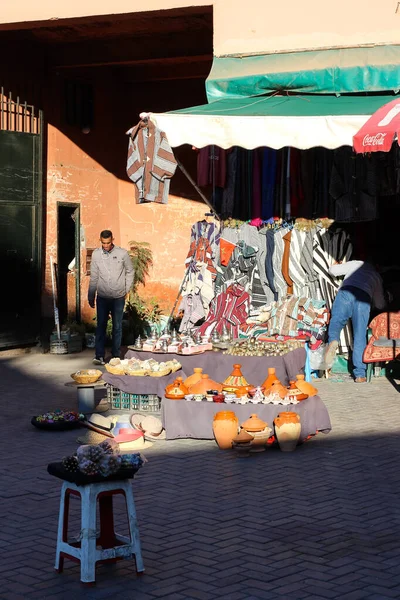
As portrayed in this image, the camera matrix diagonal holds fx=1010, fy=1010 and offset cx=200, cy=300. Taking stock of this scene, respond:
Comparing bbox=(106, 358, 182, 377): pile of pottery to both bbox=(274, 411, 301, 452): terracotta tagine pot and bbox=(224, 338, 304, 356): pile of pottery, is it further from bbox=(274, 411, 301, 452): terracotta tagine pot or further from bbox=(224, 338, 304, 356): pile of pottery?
bbox=(274, 411, 301, 452): terracotta tagine pot

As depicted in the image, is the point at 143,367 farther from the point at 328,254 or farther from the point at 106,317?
the point at 328,254

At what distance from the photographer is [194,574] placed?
17.9ft

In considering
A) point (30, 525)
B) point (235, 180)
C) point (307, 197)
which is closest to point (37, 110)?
point (235, 180)

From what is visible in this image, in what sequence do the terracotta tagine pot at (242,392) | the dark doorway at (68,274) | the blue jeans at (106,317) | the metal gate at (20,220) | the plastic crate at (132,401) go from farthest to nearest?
1. the dark doorway at (68,274)
2. the metal gate at (20,220)
3. the blue jeans at (106,317)
4. the plastic crate at (132,401)
5. the terracotta tagine pot at (242,392)

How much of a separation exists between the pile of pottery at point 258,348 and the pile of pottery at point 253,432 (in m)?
2.08

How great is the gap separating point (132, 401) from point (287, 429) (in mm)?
2309

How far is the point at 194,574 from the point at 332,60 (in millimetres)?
8491

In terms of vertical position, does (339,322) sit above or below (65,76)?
below

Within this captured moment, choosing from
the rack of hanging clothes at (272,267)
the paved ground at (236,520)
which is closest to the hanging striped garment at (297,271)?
the rack of hanging clothes at (272,267)

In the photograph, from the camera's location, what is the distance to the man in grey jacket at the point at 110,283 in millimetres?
12977

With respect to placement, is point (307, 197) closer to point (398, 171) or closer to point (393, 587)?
point (398, 171)

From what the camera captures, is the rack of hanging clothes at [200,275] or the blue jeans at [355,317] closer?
the blue jeans at [355,317]

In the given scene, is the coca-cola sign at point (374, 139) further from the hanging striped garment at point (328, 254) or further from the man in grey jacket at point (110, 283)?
the man in grey jacket at point (110, 283)

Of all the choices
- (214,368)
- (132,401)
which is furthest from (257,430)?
(214,368)
